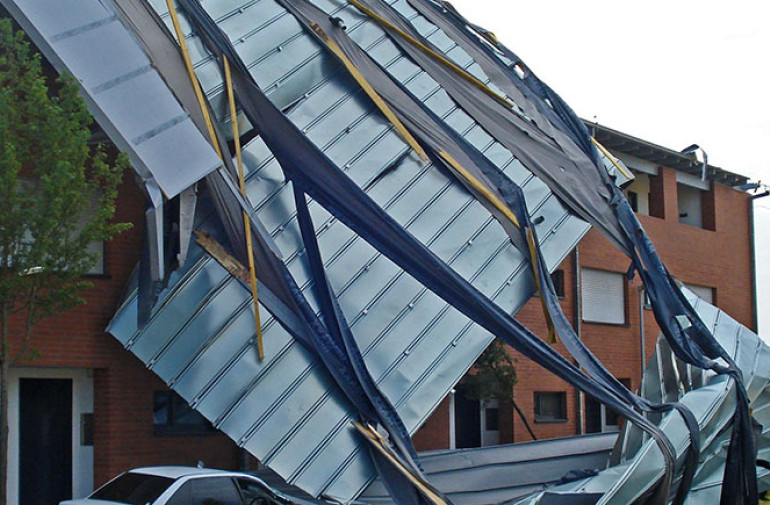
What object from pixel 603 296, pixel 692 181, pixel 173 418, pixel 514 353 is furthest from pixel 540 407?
pixel 173 418

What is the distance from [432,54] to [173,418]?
24.3 ft

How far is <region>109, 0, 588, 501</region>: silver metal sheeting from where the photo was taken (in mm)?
11211

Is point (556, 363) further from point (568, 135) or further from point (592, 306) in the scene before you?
point (592, 306)

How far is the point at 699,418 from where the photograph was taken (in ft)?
42.2

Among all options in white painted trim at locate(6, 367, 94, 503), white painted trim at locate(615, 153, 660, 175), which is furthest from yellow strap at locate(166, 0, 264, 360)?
white painted trim at locate(615, 153, 660, 175)

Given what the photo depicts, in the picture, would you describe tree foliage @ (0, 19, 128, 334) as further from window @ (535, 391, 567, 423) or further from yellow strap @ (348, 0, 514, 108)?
window @ (535, 391, 567, 423)

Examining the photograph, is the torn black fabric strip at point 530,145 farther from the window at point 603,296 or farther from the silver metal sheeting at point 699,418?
the window at point 603,296

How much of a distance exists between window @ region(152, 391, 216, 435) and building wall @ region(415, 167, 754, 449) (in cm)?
507

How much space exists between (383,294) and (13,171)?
5.05m

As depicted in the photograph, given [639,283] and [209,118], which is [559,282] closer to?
[639,283]

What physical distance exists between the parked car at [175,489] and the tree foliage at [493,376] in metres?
8.84

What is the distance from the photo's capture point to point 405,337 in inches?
482

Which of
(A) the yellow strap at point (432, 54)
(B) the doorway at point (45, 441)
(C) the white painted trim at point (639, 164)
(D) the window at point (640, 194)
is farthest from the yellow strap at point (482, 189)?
(D) the window at point (640, 194)

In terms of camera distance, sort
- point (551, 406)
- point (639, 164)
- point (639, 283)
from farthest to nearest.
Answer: point (639, 164), point (639, 283), point (551, 406)
